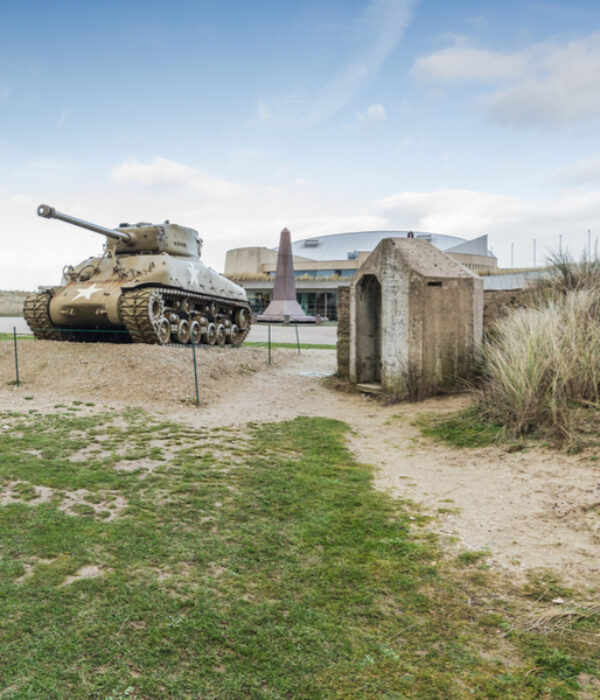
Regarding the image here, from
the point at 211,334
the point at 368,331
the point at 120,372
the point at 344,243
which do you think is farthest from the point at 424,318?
the point at 344,243

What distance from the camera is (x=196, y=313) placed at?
609 inches

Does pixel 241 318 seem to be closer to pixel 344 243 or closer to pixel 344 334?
pixel 344 334

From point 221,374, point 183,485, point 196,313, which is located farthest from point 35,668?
point 196,313

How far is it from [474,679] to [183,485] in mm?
2864

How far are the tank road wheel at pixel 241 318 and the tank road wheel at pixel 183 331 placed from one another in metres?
3.42

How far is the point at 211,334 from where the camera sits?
1597 cm

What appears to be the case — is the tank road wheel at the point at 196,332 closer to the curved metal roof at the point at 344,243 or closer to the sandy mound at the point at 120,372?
the sandy mound at the point at 120,372

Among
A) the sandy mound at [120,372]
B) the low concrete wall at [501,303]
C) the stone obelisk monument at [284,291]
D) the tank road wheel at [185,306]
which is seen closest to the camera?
the sandy mound at [120,372]

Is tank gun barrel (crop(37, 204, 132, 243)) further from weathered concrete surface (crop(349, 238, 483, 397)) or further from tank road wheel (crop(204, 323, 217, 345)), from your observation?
weathered concrete surface (crop(349, 238, 483, 397))

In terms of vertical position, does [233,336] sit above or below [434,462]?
above

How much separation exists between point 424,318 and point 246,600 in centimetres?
633

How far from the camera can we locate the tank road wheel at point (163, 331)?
12820mm

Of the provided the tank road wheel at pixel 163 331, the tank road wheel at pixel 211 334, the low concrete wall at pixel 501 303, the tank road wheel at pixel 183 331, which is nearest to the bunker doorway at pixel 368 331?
the low concrete wall at pixel 501 303

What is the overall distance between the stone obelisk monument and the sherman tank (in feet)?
50.3
